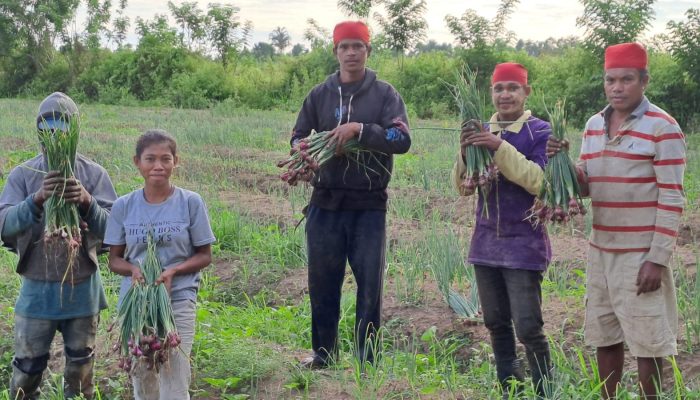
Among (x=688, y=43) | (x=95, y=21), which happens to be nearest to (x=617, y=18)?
(x=688, y=43)

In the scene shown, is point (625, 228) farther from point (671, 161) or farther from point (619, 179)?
point (671, 161)

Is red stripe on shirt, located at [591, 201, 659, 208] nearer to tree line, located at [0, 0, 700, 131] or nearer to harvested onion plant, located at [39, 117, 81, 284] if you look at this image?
harvested onion plant, located at [39, 117, 81, 284]

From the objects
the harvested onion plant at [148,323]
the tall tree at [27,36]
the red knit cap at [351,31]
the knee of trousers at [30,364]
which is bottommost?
the knee of trousers at [30,364]

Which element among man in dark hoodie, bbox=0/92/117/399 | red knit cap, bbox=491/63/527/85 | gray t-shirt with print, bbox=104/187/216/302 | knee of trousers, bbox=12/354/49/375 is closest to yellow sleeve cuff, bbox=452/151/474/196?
red knit cap, bbox=491/63/527/85

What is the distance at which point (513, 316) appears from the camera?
11.8ft

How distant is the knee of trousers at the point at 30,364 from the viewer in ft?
12.2

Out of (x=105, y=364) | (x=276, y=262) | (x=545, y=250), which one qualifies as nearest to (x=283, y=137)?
(x=276, y=262)

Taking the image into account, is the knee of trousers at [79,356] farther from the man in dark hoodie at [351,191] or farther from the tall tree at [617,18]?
the tall tree at [617,18]

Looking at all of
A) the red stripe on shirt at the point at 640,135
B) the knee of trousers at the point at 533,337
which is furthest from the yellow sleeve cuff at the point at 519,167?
the knee of trousers at the point at 533,337

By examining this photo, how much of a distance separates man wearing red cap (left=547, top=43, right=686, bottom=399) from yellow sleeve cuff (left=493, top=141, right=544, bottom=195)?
13cm

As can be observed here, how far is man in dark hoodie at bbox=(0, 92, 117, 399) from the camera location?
3633 millimetres

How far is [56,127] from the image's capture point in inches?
142

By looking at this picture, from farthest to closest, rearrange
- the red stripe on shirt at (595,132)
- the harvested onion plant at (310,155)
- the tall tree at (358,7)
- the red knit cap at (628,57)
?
1. the tall tree at (358,7)
2. the harvested onion plant at (310,155)
3. the red stripe on shirt at (595,132)
4. the red knit cap at (628,57)

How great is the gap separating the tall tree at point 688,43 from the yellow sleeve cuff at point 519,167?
1376 centimetres
